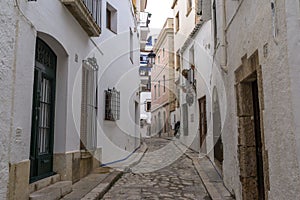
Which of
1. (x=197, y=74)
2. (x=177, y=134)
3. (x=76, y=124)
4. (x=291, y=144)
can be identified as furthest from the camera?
(x=177, y=134)

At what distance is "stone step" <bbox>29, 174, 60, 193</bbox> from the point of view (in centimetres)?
438

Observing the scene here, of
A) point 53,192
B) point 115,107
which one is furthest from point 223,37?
point 115,107

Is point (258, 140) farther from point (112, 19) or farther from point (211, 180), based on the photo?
point (112, 19)

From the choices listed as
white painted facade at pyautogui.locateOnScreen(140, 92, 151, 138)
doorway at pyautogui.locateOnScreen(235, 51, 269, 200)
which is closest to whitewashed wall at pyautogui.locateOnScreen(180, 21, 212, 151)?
doorway at pyautogui.locateOnScreen(235, 51, 269, 200)

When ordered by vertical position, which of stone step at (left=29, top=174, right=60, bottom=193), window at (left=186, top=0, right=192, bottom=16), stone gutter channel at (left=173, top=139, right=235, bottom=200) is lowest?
stone gutter channel at (left=173, top=139, right=235, bottom=200)

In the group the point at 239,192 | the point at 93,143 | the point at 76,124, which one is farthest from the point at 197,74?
the point at 239,192

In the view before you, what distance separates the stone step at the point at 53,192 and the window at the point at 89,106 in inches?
70.6

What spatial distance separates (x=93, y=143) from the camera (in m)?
7.48

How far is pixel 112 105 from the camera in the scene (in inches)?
354

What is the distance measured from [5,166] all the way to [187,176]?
527 centimetres

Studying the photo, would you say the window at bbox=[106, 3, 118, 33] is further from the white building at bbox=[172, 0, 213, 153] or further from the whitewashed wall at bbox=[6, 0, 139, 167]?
the white building at bbox=[172, 0, 213, 153]

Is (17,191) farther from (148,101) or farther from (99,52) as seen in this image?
(148,101)

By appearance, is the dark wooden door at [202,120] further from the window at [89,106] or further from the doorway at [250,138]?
the doorway at [250,138]

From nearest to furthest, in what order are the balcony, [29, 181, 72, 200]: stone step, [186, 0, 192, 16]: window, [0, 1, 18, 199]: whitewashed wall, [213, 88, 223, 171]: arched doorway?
[0, 1, 18, 199]: whitewashed wall → [29, 181, 72, 200]: stone step → the balcony → [213, 88, 223, 171]: arched doorway → [186, 0, 192, 16]: window
